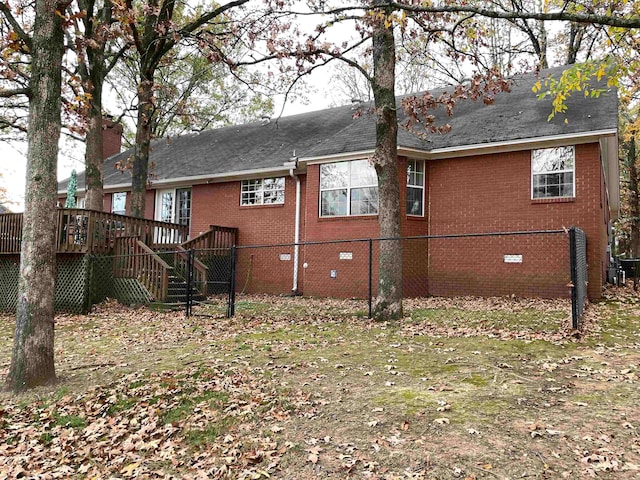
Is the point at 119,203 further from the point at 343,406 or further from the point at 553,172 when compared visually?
the point at 343,406

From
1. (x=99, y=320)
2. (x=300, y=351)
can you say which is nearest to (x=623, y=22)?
(x=300, y=351)

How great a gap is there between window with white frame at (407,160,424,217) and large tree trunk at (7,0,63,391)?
9.82 metres

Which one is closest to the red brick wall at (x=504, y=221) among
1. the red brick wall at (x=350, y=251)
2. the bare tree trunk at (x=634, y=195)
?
the red brick wall at (x=350, y=251)

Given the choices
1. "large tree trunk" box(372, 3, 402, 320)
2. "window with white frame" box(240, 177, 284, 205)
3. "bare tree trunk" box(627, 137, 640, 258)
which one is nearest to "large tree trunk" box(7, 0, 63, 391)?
"large tree trunk" box(372, 3, 402, 320)

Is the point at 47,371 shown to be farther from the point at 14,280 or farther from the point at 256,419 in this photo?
the point at 14,280

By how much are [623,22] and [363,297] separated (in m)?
9.51

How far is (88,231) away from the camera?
1242 centimetres

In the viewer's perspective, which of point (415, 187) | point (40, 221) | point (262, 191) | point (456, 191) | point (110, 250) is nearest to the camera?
point (40, 221)

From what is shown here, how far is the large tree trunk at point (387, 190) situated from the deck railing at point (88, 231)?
7962mm

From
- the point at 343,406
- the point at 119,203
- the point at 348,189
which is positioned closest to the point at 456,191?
the point at 348,189

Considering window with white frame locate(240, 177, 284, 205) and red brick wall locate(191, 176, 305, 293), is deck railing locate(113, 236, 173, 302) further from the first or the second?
window with white frame locate(240, 177, 284, 205)

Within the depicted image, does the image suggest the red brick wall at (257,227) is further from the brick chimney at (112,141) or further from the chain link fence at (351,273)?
the brick chimney at (112,141)

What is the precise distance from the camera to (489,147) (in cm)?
1244

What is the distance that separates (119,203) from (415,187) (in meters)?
14.2
